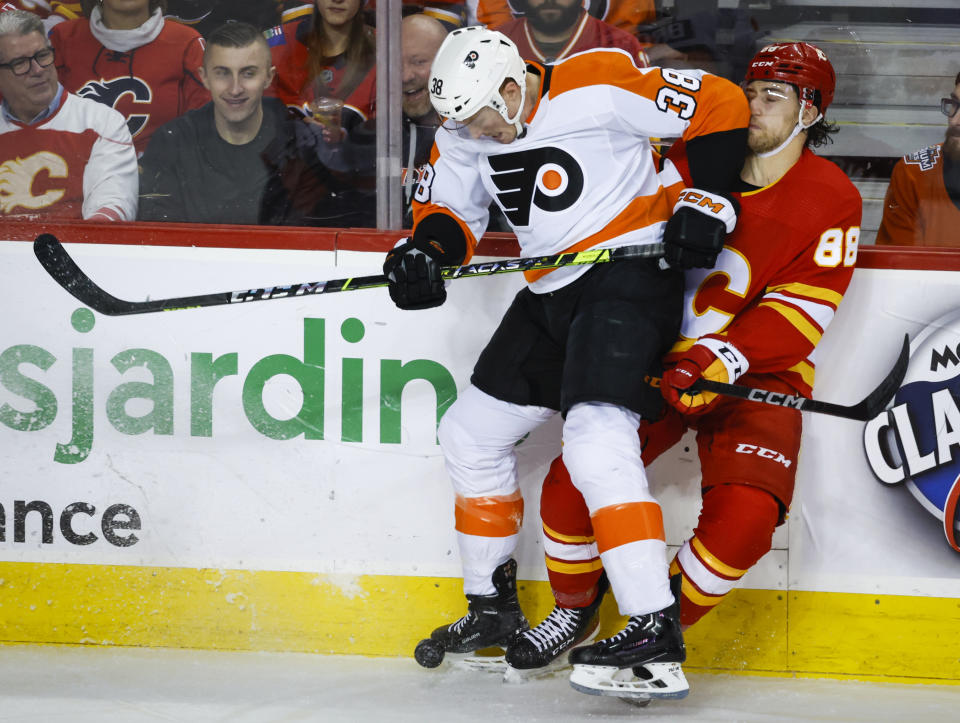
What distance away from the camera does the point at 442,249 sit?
2.26 meters

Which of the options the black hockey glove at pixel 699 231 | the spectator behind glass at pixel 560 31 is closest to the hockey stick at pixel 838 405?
the black hockey glove at pixel 699 231

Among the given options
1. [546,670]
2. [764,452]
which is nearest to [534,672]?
[546,670]

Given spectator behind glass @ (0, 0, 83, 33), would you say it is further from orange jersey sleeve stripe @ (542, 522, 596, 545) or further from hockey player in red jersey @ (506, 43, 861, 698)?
orange jersey sleeve stripe @ (542, 522, 596, 545)

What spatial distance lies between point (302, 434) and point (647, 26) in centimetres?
120

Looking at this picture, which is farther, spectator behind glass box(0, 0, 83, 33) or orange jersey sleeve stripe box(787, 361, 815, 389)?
spectator behind glass box(0, 0, 83, 33)

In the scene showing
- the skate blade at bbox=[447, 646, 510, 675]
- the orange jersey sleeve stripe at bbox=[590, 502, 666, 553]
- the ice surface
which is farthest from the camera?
the skate blade at bbox=[447, 646, 510, 675]

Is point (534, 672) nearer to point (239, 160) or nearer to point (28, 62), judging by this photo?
point (239, 160)

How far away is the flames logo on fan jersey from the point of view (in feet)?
7.73

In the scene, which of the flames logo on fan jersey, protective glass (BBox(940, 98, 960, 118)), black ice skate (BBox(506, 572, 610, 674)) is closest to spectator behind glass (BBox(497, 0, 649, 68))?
protective glass (BBox(940, 98, 960, 118))

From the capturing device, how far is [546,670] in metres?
2.45

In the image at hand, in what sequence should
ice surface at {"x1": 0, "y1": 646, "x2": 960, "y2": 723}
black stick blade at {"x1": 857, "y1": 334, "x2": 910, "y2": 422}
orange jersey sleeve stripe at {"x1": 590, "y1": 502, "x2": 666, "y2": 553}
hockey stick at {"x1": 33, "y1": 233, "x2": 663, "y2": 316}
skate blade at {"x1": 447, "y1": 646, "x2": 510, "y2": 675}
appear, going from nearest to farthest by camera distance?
orange jersey sleeve stripe at {"x1": 590, "y1": 502, "x2": 666, "y2": 553}
hockey stick at {"x1": 33, "y1": 233, "x2": 663, "y2": 316}
ice surface at {"x1": 0, "y1": 646, "x2": 960, "y2": 723}
black stick blade at {"x1": 857, "y1": 334, "x2": 910, "y2": 422}
skate blade at {"x1": 447, "y1": 646, "x2": 510, "y2": 675}

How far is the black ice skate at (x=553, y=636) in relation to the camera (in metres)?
2.30

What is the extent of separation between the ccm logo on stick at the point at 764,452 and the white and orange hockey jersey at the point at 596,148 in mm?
451

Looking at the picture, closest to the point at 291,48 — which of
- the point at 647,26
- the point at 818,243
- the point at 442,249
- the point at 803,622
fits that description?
the point at 442,249
